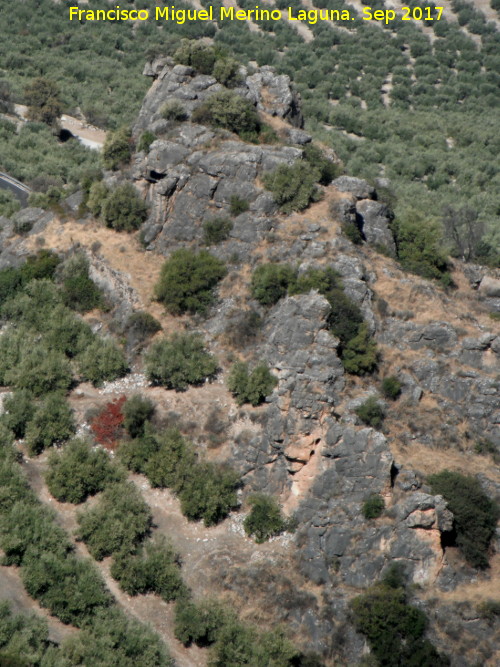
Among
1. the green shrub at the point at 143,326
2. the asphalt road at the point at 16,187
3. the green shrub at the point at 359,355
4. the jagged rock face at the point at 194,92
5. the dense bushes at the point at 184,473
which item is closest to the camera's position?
the dense bushes at the point at 184,473

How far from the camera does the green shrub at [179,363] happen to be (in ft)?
156

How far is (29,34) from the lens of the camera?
126 m

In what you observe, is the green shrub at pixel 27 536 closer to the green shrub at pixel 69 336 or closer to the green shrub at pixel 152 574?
the green shrub at pixel 152 574

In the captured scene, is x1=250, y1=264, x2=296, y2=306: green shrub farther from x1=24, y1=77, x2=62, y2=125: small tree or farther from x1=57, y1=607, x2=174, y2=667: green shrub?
x1=24, y1=77, x2=62, y2=125: small tree

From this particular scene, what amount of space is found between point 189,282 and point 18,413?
11.8 metres

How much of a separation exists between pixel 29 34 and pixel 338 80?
4224 centimetres

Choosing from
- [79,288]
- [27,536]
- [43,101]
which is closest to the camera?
[27,536]

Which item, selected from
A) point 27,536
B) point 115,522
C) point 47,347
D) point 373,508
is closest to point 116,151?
point 47,347

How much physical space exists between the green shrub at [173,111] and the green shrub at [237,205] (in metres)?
8.54

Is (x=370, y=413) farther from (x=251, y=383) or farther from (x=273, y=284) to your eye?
(x=273, y=284)

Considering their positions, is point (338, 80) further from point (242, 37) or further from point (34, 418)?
point (34, 418)

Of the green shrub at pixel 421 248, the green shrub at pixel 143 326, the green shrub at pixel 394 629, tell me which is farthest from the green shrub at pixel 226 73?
the green shrub at pixel 394 629

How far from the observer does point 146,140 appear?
59.0 metres

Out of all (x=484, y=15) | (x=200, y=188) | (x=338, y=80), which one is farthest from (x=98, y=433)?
(x=484, y=15)
